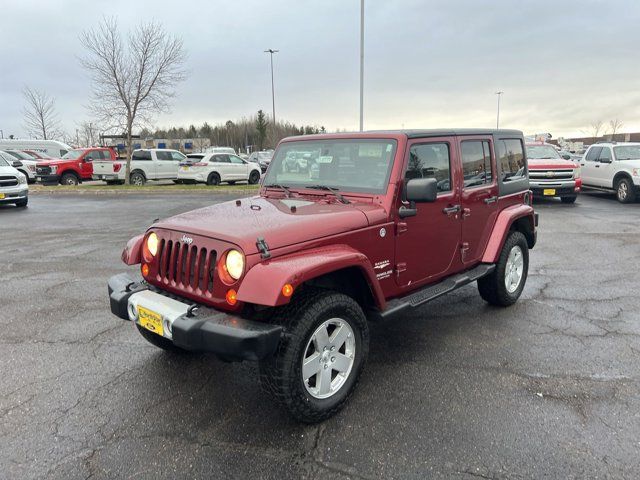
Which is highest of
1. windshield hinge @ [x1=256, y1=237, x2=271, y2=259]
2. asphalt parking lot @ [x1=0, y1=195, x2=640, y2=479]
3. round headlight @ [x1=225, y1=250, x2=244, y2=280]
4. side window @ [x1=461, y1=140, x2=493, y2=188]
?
side window @ [x1=461, y1=140, x2=493, y2=188]

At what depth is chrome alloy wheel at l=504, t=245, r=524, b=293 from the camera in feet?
16.6

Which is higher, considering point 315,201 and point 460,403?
point 315,201

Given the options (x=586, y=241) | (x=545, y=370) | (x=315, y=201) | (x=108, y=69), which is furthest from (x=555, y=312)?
(x=108, y=69)

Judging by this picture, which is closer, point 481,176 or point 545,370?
point 545,370

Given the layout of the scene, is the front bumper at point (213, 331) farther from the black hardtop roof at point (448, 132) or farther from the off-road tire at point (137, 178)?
the off-road tire at point (137, 178)

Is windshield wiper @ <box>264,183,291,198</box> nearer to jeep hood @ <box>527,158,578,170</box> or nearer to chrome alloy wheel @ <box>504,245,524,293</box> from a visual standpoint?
chrome alloy wheel @ <box>504,245,524,293</box>

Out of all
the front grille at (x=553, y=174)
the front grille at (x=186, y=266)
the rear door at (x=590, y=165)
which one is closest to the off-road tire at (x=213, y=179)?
the front grille at (x=553, y=174)

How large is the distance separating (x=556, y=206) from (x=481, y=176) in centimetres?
1090

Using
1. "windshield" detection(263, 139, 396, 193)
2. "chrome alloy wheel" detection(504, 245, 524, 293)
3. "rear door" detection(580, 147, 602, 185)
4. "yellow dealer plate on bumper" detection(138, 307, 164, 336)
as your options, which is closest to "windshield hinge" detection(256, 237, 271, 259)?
"yellow dealer plate on bumper" detection(138, 307, 164, 336)

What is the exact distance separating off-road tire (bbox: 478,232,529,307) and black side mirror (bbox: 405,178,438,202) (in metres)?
1.77

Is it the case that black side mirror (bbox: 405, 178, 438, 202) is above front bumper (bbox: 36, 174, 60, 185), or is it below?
above

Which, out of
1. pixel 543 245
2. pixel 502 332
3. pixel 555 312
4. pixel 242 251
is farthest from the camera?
pixel 543 245

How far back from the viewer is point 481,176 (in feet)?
15.1

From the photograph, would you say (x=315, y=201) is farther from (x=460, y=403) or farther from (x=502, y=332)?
(x=502, y=332)
